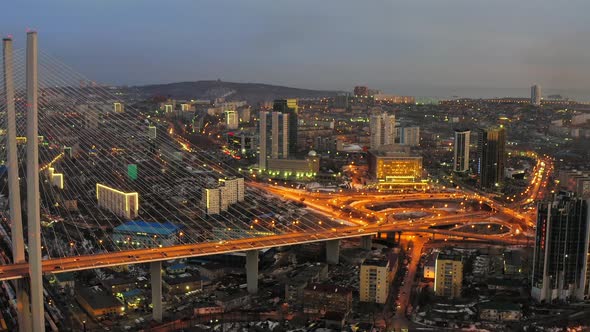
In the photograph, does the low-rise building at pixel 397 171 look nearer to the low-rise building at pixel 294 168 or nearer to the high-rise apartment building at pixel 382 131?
the low-rise building at pixel 294 168

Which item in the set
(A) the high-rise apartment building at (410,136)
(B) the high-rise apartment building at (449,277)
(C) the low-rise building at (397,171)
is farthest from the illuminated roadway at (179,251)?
(A) the high-rise apartment building at (410,136)

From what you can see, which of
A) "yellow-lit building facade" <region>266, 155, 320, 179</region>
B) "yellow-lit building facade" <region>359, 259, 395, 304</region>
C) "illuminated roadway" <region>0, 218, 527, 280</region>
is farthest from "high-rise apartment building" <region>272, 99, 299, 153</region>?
"yellow-lit building facade" <region>359, 259, 395, 304</region>

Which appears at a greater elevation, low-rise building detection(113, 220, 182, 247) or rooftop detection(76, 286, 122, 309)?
low-rise building detection(113, 220, 182, 247)

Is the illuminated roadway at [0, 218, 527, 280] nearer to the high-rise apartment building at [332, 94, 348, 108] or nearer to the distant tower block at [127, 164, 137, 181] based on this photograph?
the distant tower block at [127, 164, 137, 181]

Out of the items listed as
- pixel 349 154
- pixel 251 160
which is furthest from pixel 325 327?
pixel 349 154

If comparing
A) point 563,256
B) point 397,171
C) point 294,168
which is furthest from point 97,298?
point 294,168

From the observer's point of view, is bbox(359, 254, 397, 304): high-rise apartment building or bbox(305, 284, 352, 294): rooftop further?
bbox(359, 254, 397, 304): high-rise apartment building

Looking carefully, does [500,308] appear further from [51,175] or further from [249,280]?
[51,175]

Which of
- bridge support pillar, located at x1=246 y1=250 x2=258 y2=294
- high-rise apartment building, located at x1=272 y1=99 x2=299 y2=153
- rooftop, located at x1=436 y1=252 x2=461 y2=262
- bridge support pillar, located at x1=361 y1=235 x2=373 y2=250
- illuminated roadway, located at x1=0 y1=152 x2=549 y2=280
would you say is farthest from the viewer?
high-rise apartment building, located at x1=272 y1=99 x2=299 y2=153
